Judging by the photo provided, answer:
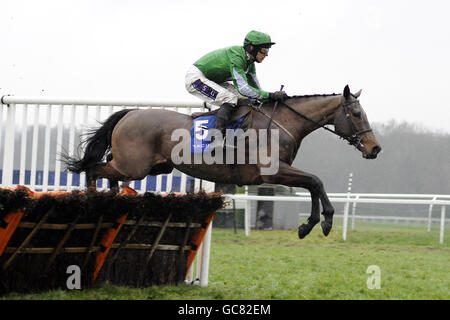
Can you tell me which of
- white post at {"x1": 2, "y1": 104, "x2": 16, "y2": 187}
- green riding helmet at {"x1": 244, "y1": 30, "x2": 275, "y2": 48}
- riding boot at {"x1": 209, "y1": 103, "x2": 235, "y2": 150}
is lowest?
white post at {"x1": 2, "y1": 104, "x2": 16, "y2": 187}

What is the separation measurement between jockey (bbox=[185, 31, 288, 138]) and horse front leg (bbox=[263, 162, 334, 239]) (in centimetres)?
57

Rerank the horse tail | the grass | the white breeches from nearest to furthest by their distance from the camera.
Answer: the grass, the white breeches, the horse tail

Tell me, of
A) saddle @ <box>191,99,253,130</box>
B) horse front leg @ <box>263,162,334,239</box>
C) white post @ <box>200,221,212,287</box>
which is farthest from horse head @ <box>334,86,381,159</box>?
white post @ <box>200,221,212,287</box>

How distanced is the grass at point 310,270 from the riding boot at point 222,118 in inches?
44.8

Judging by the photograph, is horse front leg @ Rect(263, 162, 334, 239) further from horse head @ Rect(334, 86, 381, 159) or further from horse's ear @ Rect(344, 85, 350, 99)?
horse's ear @ Rect(344, 85, 350, 99)

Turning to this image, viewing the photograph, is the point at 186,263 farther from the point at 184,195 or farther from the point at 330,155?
the point at 330,155

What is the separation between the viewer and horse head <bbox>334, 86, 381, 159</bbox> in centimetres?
502

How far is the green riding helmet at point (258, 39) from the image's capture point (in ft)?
16.3

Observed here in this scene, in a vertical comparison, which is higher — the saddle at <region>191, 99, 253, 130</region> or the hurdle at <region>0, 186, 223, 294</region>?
the saddle at <region>191, 99, 253, 130</region>

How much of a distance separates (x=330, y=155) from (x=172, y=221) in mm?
10913

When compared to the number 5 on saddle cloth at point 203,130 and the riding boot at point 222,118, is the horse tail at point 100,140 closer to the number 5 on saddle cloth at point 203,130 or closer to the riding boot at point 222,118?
the number 5 on saddle cloth at point 203,130

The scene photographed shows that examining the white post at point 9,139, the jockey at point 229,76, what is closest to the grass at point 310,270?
the jockey at point 229,76
